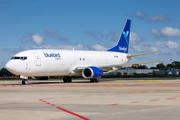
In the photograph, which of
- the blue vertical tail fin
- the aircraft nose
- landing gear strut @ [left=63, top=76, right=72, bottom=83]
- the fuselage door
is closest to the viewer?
the aircraft nose

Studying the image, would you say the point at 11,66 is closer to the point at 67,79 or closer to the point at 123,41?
the point at 67,79

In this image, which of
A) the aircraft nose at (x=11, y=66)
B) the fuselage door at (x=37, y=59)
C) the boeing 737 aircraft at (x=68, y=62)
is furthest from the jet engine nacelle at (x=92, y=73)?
the aircraft nose at (x=11, y=66)

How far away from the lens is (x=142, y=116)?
29.5 feet

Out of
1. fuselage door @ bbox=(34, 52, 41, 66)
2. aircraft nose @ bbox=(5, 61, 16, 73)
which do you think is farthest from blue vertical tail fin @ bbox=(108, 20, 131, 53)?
aircraft nose @ bbox=(5, 61, 16, 73)

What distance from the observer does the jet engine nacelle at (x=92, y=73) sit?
119ft

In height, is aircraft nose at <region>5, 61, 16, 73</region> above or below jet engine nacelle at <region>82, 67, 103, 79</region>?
above

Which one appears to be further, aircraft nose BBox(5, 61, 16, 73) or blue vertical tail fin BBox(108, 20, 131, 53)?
blue vertical tail fin BBox(108, 20, 131, 53)

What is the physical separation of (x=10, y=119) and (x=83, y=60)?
100ft

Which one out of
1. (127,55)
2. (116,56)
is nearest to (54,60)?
(116,56)

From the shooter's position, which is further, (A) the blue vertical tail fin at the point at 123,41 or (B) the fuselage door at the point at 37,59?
(A) the blue vertical tail fin at the point at 123,41

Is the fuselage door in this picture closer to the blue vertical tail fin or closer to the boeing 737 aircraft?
the boeing 737 aircraft

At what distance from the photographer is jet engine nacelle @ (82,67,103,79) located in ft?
119

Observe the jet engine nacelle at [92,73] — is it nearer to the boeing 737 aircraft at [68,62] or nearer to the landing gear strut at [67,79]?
the boeing 737 aircraft at [68,62]

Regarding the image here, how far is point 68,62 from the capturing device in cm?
3675
